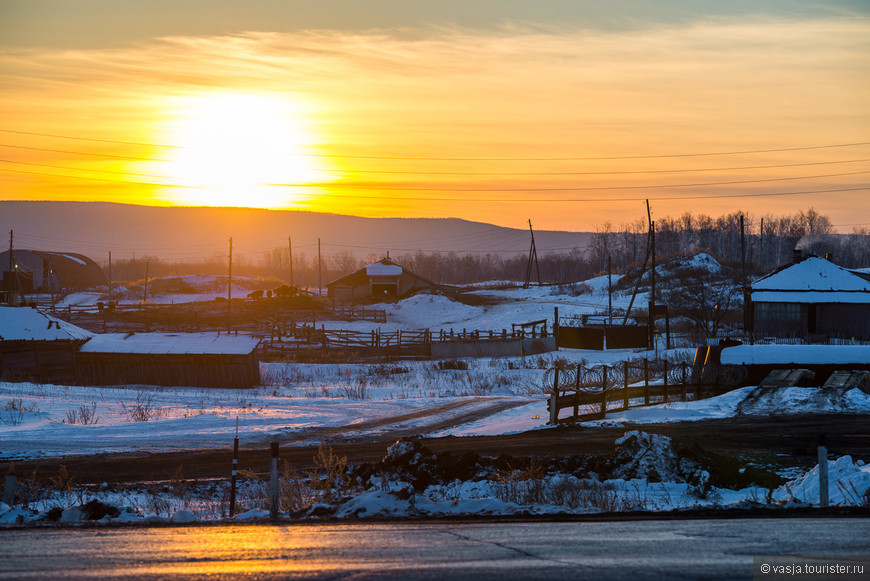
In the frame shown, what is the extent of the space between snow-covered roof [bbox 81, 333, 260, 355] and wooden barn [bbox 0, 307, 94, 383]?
0.95 m

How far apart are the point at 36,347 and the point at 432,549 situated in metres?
37.3

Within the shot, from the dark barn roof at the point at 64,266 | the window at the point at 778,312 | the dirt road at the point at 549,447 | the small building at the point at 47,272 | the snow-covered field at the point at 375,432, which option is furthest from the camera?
the dark barn roof at the point at 64,266

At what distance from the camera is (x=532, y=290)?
3775 inches

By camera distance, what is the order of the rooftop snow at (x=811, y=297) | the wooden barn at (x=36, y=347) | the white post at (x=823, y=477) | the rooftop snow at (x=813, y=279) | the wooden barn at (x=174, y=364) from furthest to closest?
the rooftop snow at (x=813, y=279) → the rooftop snow at (x=811, y=297) → the wooden barn at (x=174, y=364) → the wooden barn at (x=36, y=347) → the white post at (x=823, y=477)

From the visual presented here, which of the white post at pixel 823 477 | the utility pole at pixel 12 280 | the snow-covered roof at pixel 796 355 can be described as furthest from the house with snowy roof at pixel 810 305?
the utility pole at pixel 12 280

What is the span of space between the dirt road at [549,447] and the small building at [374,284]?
71397mm

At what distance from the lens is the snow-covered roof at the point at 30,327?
134 ft

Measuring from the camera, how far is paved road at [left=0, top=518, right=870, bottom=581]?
820cm

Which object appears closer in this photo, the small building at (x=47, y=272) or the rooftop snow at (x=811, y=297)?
the rooftop snow at (x=811, y=297)

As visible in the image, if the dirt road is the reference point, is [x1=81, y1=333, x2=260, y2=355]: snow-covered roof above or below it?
above

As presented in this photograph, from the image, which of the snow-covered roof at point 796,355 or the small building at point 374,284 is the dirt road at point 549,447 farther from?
the small building at point 374,284

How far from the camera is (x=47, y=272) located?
335 ft

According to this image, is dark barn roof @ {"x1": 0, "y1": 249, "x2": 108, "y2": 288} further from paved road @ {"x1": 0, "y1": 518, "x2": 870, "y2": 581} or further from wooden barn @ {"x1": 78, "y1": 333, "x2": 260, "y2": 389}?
paved road @ {"x1": 0, "y1": 518, "x2": 870, "y2": 581}

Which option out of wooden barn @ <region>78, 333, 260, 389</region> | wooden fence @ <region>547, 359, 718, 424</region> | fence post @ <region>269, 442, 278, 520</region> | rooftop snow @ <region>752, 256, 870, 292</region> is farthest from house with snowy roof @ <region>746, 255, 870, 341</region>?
fence post @ <region>269, 442, 278, 520</region>
